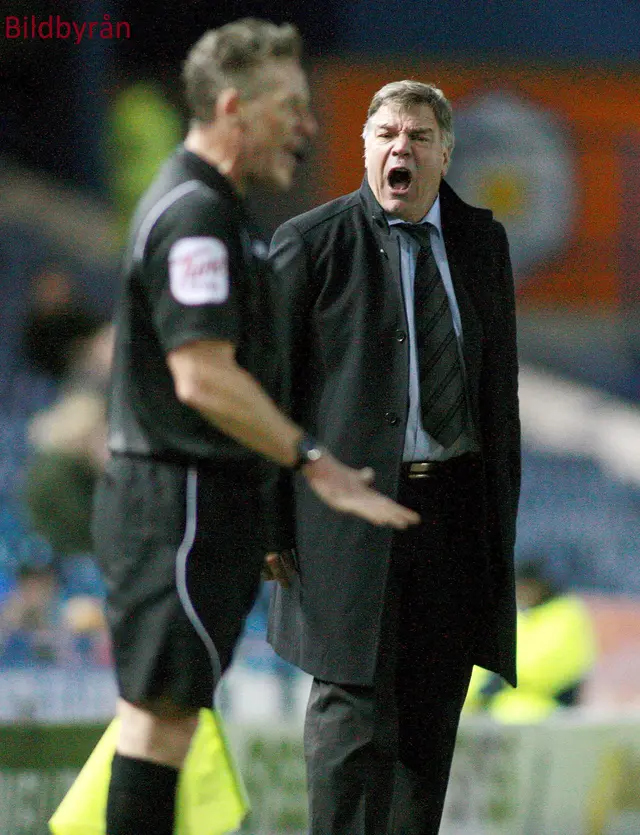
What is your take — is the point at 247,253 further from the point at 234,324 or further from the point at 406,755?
the point at 406,755

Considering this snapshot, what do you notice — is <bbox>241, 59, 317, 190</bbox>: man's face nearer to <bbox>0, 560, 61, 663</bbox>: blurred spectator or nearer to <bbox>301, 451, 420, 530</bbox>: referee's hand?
<bbox>301, 451, 420, 530</bbox>: referee's hand

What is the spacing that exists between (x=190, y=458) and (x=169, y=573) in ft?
0.60

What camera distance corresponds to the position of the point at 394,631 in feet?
9.07

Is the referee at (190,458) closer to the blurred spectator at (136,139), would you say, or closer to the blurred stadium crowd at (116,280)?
the blurred stadium crowd at (116,280)

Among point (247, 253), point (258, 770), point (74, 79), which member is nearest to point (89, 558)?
point (258, 770)

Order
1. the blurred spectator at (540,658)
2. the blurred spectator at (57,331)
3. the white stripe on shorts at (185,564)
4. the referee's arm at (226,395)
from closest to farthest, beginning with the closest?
the referee's arm at (226,395) → the white stripe on shorts at (185,564) → the blurred spectator at (540,658) → the blurred spectator at (57,331)

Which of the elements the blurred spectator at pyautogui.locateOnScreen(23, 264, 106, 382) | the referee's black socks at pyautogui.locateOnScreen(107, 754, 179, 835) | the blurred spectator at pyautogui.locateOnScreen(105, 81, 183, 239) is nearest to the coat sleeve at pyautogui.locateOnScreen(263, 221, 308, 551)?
the referee's black socks at pyautogui.locateOnScreen(107, 754, 179, 835)

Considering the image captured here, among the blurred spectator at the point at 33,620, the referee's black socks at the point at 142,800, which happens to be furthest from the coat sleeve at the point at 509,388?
the blurred spectator at the point at 33,620

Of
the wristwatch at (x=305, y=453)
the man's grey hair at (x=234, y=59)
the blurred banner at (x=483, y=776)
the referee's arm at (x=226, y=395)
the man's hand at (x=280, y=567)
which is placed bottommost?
the blurred banner at (x=483, y=776)

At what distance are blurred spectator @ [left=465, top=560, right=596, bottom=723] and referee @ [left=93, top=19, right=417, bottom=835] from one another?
3796mm

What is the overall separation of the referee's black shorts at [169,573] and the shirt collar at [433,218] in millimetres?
749

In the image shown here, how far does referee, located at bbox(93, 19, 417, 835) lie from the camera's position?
2.24 m

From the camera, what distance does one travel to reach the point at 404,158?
2777 mm

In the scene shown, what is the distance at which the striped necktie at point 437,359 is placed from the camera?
277 centimetres
